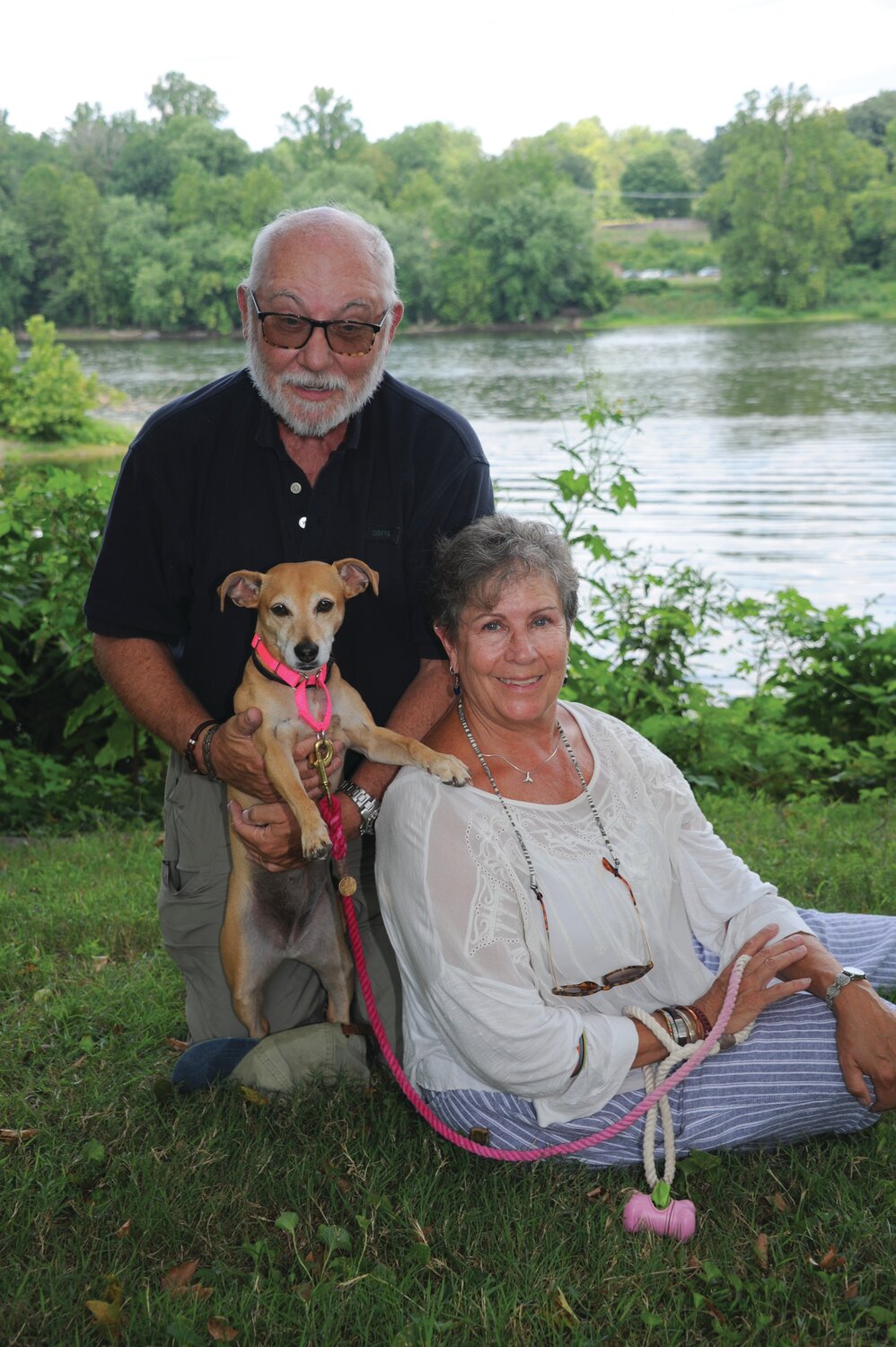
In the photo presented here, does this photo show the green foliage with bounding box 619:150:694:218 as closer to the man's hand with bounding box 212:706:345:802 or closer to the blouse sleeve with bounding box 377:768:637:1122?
the man's hand with bounding box 212:706:345:802

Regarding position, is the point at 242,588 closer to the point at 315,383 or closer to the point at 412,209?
the point at 315,383

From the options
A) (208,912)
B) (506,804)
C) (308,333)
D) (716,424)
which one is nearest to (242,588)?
(308,333)

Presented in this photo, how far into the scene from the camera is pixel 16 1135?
286 cm

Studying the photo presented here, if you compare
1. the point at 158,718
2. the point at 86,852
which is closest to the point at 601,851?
the point at 158,718

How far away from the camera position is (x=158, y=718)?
3164mm

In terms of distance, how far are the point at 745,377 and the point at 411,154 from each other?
26671 mm

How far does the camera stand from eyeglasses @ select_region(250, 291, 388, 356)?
2.90 meters

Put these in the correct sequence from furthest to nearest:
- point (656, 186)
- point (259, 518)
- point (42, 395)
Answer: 1. point (656, 186)
2. point (42, 395)
3. point (259, 518)

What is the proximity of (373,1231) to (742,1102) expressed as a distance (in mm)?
844

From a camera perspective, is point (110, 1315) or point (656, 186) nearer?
point (110, 1315)

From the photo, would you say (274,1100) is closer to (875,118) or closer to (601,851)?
(601,851)

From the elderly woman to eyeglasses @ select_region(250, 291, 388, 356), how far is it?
0.54 m

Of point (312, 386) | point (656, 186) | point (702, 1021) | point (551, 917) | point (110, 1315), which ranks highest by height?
point (656, 186)

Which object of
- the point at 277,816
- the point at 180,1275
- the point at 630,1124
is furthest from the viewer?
the point at 277,816
